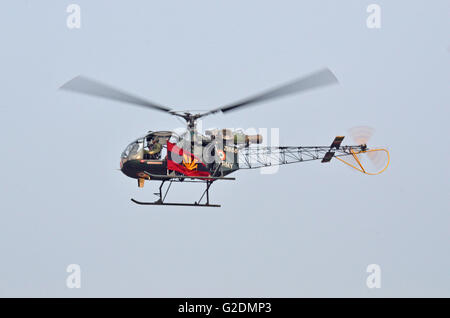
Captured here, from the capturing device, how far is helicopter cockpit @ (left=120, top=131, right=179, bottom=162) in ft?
97.6

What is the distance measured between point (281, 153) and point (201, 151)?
3.79 metres

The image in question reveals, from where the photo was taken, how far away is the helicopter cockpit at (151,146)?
29.8m

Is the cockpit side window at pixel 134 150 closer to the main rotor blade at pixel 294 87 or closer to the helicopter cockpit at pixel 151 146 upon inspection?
the helicopter cockpit at pixel 151 146

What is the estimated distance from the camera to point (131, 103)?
27.7 metres

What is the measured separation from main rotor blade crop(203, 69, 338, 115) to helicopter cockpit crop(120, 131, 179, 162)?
311 centimetres

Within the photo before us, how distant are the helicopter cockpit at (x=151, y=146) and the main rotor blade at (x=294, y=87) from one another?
10.2 feet

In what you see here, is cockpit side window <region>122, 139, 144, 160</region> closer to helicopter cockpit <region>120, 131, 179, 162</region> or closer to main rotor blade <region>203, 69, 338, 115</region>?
helicopter cockpit <region>120, 131, 179, 162</region>

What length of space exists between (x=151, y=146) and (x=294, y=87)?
20.9 feet

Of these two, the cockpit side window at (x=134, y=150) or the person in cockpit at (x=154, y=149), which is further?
the person in cockpit at (x=154, y=149)

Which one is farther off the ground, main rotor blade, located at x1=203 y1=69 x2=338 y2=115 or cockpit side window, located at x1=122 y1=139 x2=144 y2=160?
main rotor blade, located at x1=203 y1=69 x2=338 y2=115

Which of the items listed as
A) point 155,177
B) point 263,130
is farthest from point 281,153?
point 155,177
